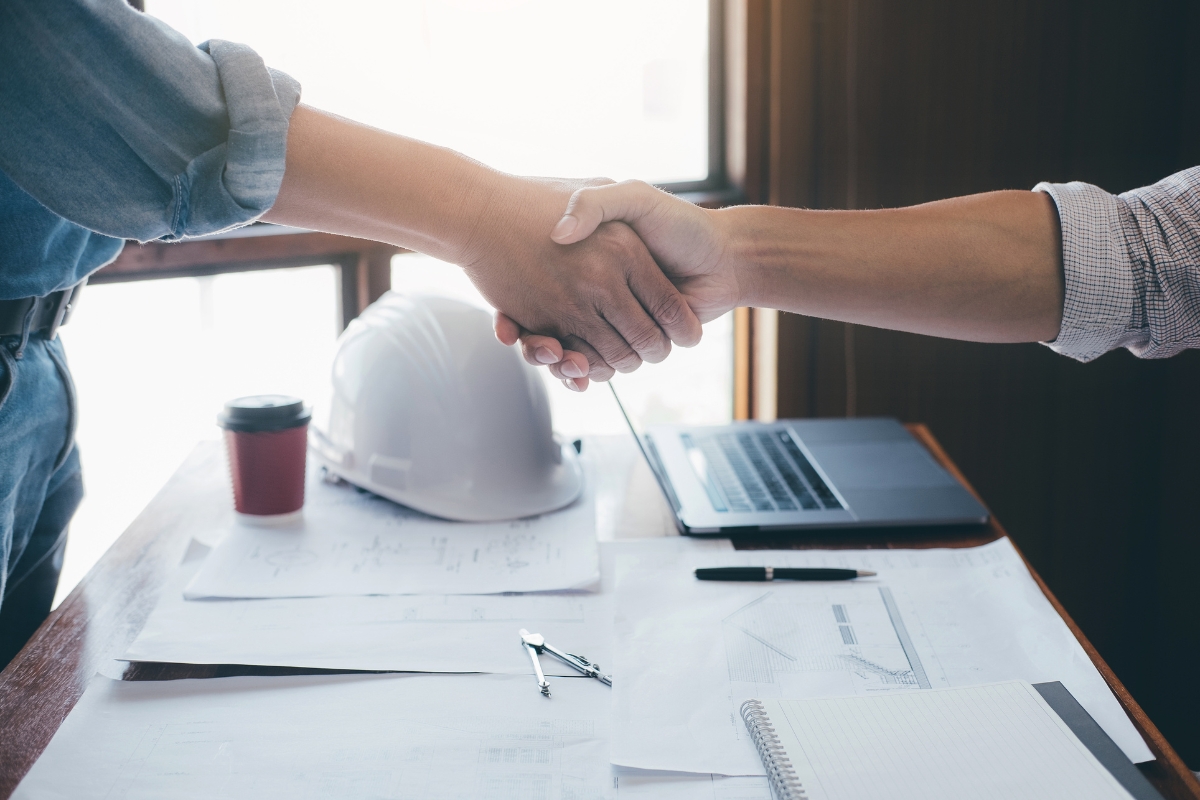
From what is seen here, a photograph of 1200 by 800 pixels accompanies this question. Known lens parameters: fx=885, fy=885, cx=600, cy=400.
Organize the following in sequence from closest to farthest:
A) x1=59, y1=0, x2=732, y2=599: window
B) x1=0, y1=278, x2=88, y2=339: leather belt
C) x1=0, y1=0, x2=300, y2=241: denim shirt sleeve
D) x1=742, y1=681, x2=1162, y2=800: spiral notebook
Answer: x1=742, y1=681, x2=1162, y2=800: spiral notebook
x1=0, y1=0, x2=300, y2=241: denim shirt sleeve
x1=0, y1=278, x2=88, y2=339: leather belt
x1=59, y1=0, x2=732, y2=599: window

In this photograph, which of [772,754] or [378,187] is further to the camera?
[378,187]

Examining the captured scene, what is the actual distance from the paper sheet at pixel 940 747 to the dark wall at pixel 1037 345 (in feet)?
4.08

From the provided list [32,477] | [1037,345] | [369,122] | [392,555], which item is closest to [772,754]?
[392,555]

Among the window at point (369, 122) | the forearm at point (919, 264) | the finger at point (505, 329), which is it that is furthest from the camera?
the window at point (369, 122)

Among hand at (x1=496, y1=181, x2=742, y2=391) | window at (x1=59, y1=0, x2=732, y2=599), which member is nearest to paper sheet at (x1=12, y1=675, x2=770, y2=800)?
hand at (x1=496, y1=181, x2=742, y2=391)

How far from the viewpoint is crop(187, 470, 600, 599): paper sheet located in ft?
2.60

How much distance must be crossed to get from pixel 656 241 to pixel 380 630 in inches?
21.1

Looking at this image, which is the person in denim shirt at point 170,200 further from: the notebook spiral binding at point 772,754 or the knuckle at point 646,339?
the notebook spiral binding at point 772,754

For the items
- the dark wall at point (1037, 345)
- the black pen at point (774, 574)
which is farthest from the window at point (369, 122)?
the black pen at point (774, 574)

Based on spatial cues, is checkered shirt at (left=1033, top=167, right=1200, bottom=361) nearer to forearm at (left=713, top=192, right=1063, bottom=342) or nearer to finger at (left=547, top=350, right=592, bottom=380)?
forearm at (left=713, top=192, right=1063, bottom=342)

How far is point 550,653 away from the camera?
682mm

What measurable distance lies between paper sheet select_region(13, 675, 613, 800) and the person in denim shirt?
284 millimetres

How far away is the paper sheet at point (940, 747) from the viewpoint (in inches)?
19.7

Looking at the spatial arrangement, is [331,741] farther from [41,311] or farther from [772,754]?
[41,311]
